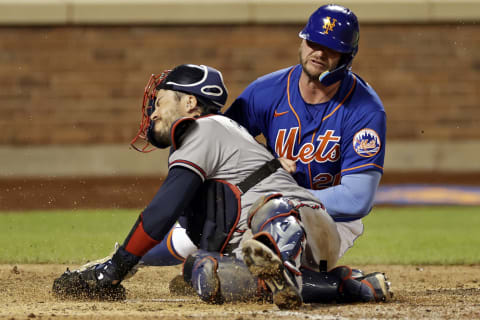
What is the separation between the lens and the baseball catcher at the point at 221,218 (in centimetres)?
458

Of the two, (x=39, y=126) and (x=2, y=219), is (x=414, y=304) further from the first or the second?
(x=39, y=126)

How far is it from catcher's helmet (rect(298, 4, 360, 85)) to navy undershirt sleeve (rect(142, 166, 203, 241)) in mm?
1425

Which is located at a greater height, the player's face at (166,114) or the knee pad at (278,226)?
the player's face at (166,114)

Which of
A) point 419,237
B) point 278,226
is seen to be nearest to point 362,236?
point 419,237

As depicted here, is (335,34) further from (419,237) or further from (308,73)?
(419,237)

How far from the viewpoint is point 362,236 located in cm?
1024

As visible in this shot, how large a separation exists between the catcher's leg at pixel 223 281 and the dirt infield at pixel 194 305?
2.6 inches

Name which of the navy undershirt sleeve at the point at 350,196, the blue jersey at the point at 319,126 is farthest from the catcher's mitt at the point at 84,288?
the blue jersey at the point at 319,126

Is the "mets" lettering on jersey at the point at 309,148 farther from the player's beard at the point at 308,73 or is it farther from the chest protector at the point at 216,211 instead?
the chest protector at the point at 216,211

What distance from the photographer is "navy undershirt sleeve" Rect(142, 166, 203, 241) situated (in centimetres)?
460

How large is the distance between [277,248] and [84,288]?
134 centimetres

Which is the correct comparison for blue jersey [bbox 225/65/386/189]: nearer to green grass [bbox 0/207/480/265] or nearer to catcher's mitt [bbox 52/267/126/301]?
catcher's mitt [bbox 52/267/126/301]

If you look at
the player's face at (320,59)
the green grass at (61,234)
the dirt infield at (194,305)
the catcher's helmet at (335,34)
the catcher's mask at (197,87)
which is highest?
the catcher's helmet at (335,34)

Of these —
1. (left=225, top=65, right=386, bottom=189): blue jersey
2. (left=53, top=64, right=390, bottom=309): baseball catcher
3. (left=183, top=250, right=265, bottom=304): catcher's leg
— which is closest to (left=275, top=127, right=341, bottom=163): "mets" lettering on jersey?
(left=225, top=65, right=386, bottom=189): blue jersey
